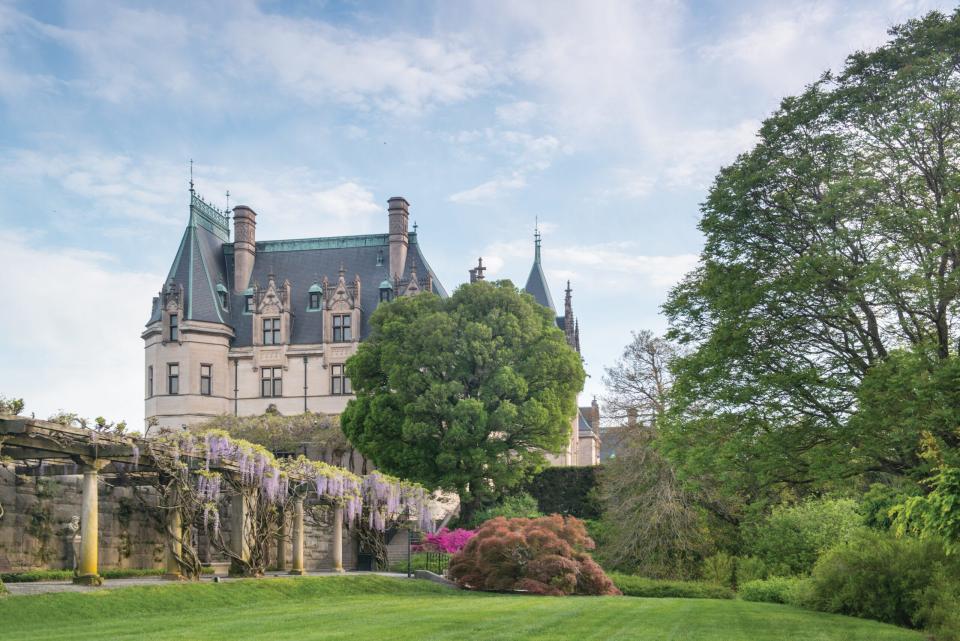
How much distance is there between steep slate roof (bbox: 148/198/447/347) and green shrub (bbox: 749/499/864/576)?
29.2m

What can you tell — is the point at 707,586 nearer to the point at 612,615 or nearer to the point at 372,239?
the point at 612,615

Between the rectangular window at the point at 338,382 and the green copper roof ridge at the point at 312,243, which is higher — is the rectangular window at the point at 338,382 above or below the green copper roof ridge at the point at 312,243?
below

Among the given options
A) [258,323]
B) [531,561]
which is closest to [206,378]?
[258,323]

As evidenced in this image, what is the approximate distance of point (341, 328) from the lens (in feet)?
176

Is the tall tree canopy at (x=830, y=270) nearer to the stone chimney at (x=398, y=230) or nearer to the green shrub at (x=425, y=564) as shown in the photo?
the green shrub at (x=425, y=564)

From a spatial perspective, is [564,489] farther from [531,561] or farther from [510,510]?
[531,561]

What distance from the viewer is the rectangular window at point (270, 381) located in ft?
176

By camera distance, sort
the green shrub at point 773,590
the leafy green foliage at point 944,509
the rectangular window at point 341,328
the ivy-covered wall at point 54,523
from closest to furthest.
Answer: the leafy green foliage at point 944,509, the green shrub at point 773,590, the ivy-covered wall at point 54,523, the rectangular window at point 341,328

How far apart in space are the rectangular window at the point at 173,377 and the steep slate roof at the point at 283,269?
9.55 ft

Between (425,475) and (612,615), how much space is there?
21.0 meters

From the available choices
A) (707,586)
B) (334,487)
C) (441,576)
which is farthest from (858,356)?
(334,487)

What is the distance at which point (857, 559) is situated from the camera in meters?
19.2

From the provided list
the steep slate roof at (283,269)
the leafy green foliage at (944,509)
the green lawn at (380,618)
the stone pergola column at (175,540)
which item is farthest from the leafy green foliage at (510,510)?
the leafy green foliage at (944,509)

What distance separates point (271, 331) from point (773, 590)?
3613 centimetres
